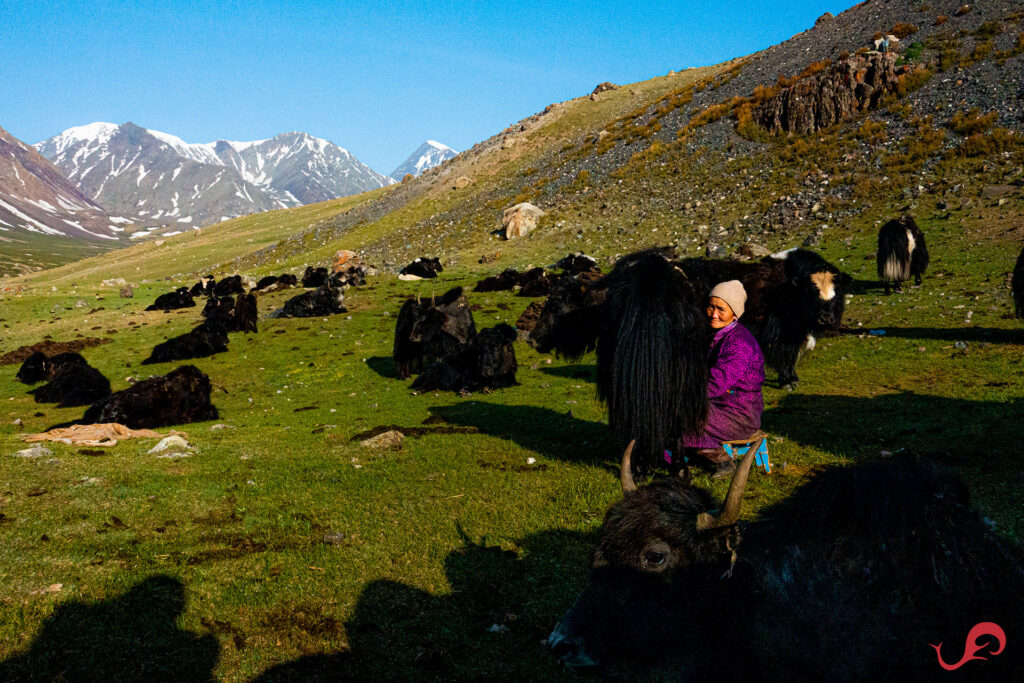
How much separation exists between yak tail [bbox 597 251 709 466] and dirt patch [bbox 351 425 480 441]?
4.02 metres

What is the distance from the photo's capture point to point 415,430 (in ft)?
33.2

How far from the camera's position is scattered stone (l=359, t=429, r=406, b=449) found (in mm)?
8989

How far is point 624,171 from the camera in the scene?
1576 inches

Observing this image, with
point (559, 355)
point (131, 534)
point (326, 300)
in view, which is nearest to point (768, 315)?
point (559, 355)

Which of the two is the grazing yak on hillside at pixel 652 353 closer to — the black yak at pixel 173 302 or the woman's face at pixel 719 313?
the woman's face at pixel 719 313

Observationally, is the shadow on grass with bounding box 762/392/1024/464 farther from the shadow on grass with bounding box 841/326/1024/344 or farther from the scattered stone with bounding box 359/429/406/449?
the scattered stone with bounding box 359/429/406/449

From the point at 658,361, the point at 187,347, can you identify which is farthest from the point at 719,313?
the point at 187,347

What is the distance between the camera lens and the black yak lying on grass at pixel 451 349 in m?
13.7

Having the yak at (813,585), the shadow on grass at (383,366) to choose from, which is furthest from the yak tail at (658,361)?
the shadow on grass at (383,366)

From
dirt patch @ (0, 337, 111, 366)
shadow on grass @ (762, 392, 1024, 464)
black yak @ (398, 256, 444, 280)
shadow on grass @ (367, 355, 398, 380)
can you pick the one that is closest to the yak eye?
shadow on grass @ (762, 392, 1024, 464)

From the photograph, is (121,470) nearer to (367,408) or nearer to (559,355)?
(367,408)

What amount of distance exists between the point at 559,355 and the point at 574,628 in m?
7.44

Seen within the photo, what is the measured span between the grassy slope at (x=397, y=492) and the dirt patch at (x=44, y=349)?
1672 mm

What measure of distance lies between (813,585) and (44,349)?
2307 centimetres
